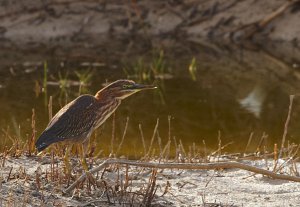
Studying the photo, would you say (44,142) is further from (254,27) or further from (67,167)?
(254,27)

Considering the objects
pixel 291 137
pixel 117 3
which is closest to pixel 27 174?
pixel 291 137

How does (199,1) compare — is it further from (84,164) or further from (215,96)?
(84,164)

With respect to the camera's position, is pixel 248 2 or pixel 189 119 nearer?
pixel 189 119

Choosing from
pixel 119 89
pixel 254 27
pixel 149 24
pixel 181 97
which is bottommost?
pixel 181 97

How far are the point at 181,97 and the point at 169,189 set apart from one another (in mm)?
5628

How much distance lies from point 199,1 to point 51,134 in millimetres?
11940

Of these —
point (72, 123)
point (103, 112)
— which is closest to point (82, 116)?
point (72, 123)

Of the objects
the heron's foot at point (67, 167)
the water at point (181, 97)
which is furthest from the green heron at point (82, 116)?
the water at point (181, 97)

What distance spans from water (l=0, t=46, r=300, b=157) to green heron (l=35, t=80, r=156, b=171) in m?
1.58

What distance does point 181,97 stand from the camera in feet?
38.1

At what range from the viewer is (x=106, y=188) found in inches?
219

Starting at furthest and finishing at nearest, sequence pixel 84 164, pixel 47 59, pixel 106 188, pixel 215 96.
Result: pixel 47 59 < pixel 215 96 < pixel 84 164 < pixel 106 188

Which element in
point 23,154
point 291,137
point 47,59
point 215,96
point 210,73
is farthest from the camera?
point 47,59

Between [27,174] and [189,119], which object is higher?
[27,174]
